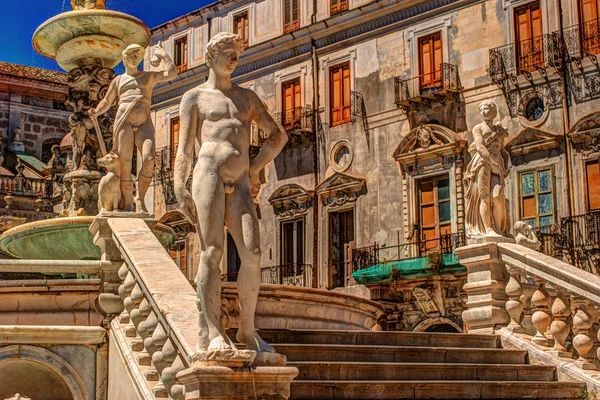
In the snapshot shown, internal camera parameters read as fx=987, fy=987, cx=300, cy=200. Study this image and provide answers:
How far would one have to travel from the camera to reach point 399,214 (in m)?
27.6

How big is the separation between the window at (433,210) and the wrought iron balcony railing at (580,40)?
4740 mm

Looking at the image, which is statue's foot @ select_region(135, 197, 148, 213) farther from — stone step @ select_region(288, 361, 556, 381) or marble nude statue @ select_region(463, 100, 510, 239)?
marble nude statue @ select_region(463, 100, 510, 239)

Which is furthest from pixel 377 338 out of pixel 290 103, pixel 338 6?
pixel 290 103

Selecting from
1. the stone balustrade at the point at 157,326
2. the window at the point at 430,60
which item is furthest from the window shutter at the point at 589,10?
the stone balustrade at the point at 157,326

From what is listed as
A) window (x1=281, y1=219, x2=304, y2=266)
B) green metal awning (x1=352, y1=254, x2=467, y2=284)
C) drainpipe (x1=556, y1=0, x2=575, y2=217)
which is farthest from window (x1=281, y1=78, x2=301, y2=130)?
drainpipe (x1=556, y1=0, x2=575, y2=217)

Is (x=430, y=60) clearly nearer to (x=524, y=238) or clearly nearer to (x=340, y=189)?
(x=340, y=189)

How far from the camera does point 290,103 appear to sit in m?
31.7

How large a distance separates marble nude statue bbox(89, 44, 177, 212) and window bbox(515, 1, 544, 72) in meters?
16.0

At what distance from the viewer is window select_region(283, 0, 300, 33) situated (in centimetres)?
3192

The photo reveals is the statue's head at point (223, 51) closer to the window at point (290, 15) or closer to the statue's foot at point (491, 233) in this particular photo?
the statue's foot at point (491, 233)

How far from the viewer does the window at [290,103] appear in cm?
3094

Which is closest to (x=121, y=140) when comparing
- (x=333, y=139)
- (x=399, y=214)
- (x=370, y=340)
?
(x=370, y=340)

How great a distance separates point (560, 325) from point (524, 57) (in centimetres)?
1645

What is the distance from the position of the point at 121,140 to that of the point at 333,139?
19.8 meters
